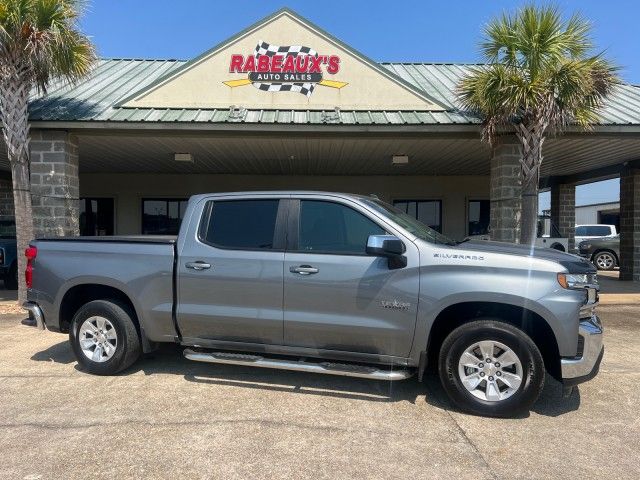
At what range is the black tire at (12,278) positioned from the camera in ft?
35.9

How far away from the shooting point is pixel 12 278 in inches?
437

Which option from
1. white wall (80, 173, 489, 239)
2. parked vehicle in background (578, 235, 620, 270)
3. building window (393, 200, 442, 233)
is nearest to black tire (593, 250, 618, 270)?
parked vehicle in background (578, 235, 620, 270)

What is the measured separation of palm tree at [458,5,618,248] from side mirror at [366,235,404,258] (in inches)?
189

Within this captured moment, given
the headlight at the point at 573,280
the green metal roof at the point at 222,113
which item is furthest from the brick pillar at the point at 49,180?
the headlight at the point at 573,280

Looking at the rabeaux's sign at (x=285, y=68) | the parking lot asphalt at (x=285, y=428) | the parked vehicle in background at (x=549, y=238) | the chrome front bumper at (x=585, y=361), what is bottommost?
the parking lot asphalt at (x=285, y=428)

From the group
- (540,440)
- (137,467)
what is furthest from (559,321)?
(137,467)

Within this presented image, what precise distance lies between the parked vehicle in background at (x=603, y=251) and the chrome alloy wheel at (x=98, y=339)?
17.6m

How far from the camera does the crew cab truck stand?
159 inches

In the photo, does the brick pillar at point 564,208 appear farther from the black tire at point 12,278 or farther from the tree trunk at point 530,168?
the black tire at point 12,278

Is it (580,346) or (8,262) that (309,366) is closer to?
(580,346)

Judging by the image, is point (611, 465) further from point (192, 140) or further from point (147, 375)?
point (192, 140)

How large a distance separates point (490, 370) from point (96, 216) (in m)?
15.0

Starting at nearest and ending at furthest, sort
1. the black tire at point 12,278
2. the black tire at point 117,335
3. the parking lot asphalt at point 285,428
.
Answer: the parking lot asphalt at point 285,428 → the black tire at point 117,335 → the black tire at point 12,278

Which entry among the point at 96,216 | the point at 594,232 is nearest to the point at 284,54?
the point at 96,216
